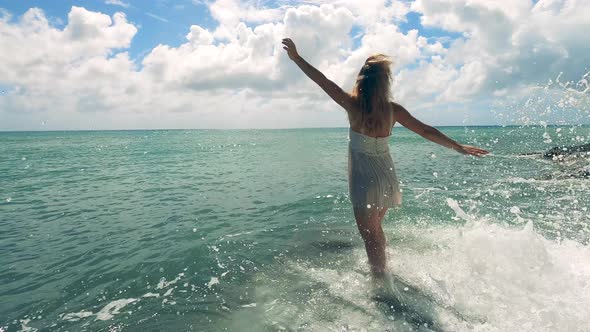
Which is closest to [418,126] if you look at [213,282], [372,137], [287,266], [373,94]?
[372,137]

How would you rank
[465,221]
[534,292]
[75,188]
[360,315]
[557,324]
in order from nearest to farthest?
[557,324], [360,315], [534,292], [465,221], [75,188]

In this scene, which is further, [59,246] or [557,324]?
[59,246]

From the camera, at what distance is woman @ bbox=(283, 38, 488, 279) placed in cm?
455

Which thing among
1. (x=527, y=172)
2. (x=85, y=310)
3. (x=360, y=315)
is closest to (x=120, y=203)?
(x=85, y=310)

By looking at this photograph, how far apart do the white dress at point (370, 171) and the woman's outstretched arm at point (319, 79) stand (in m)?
0.47

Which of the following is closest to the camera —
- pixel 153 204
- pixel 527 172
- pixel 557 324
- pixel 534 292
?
pixel 557 324

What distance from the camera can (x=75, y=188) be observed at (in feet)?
53.4

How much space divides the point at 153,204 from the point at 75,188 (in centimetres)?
655

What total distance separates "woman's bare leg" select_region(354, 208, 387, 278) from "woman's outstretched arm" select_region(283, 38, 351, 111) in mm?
1534

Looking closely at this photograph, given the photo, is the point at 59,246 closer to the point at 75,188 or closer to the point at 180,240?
the point at 180,240

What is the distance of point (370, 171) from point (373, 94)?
1.08 meters

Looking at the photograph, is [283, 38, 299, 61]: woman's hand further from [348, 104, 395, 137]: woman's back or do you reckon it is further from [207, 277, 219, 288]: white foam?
[207, 277, 219, 288]: white foam

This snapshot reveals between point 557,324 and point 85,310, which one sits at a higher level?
point 557,324

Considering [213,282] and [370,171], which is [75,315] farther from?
[370,171]
